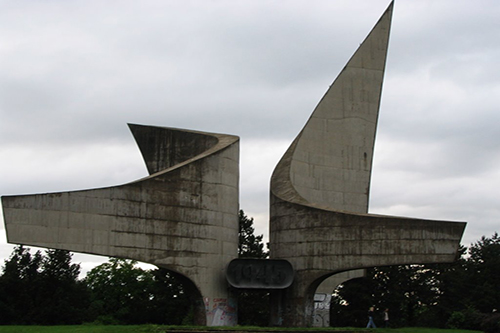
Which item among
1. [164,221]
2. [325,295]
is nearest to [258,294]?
[325,295]

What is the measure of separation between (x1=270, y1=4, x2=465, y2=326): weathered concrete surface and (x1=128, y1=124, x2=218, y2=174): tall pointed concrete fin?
10.7 feet

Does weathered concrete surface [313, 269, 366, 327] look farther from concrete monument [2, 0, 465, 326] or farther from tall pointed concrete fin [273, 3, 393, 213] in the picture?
tall pointed concrete fin [273, 3, 393, 213]

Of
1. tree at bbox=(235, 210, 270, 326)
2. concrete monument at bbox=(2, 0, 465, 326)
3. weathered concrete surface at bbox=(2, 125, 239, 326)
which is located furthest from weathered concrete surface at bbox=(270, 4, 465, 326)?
tree at bbox=(235, 210, 270, 326)

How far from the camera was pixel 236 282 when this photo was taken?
21.2m

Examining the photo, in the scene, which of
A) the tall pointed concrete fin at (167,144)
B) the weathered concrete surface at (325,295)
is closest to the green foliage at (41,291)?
the tall pointed concrete fin at (167,144)

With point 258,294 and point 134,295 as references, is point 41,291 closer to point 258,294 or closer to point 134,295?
point 134,295

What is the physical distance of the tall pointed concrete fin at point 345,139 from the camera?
25594mm

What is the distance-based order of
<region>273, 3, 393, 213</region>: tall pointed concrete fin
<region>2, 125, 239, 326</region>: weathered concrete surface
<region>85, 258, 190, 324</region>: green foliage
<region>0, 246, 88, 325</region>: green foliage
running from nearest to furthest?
<region>2, 125, 239, 326</region>: weathered concrete surface, <region>273, 3, 393, 213</region>: tall pointed concrete fin, <region>0, 246, 88, 325</region>: green foliage, <region>85, 258, 190, 324</region>: green foliage

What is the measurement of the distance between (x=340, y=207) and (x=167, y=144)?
7760 millimetres

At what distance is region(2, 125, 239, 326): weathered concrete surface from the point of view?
17.5 metres

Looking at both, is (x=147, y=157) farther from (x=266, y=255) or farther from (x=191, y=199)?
(x=266, y=255)

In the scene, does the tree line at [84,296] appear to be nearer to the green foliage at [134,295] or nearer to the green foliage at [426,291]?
the green foliage at [134,295]

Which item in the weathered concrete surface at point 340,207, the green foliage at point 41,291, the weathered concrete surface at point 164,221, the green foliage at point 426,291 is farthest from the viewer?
the green foliage at point 426,291

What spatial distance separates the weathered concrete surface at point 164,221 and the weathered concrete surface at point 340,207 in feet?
6.81
